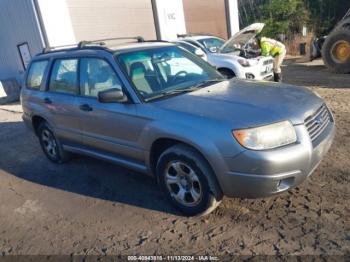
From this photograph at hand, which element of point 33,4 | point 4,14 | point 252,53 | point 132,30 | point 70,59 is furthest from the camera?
point 132,30

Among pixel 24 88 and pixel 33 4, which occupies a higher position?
pixel 33 4

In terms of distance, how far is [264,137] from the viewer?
3008mm

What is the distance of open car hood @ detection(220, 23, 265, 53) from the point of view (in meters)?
9.23

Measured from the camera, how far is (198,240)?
3227 millimetres

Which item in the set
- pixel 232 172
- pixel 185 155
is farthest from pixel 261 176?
pixel 185 155

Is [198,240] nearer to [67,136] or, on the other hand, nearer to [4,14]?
[67,136]

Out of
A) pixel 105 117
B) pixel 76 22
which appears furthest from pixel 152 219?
pixel 76 22

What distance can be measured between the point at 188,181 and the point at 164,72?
137 cm

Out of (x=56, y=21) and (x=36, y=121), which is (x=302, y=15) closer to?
(x=56, y=21)

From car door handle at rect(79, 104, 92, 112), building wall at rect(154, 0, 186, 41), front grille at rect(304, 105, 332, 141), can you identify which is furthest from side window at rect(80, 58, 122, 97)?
building wall at rect(154, 0, 186, 41)

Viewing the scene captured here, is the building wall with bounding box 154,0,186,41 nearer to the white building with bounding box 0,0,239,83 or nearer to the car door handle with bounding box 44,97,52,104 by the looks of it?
the white building with bounding box 0,0,239,83

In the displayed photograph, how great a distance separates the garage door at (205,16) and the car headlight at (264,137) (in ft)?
49.8

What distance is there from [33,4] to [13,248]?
976 cm

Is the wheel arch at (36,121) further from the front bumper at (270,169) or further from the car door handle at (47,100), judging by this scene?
the front bumper at (270,169)
